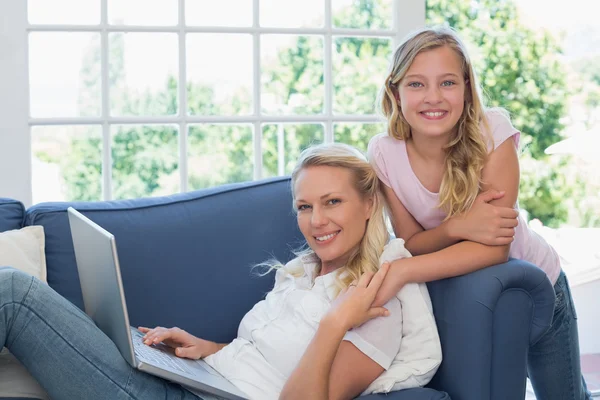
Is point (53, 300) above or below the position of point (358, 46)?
below

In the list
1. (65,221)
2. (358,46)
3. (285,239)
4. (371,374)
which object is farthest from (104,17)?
(371,374)

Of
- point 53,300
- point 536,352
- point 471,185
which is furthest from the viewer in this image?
point 536,352

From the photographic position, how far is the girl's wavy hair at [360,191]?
1816mm

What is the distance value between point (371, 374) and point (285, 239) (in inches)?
26.4

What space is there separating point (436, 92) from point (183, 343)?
2.91 ft

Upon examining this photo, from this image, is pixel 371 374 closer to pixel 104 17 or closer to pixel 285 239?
pixel 285 239

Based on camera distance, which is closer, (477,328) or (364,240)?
(477,328)

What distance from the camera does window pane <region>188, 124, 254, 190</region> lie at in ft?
19.7

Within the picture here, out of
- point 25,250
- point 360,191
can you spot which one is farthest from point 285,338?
point 25,250

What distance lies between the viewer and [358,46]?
3932 mm

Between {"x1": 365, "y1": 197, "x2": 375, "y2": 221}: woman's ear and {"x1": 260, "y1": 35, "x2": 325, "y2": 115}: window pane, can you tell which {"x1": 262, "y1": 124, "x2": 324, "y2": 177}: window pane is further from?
{"x1": 365, "y1": 197, "x2": 375, "y2": 221}: woman's ear

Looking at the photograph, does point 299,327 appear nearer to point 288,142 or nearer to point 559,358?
point 559,358

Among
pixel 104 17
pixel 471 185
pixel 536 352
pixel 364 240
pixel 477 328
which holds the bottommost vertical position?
pixel 536 352

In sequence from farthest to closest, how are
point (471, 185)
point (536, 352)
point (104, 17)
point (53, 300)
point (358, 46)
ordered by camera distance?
1. point (358, 46)
2. point (104, 17)
3. point (536, 352)
4. point (471, 185)
5. point (53, 300)
